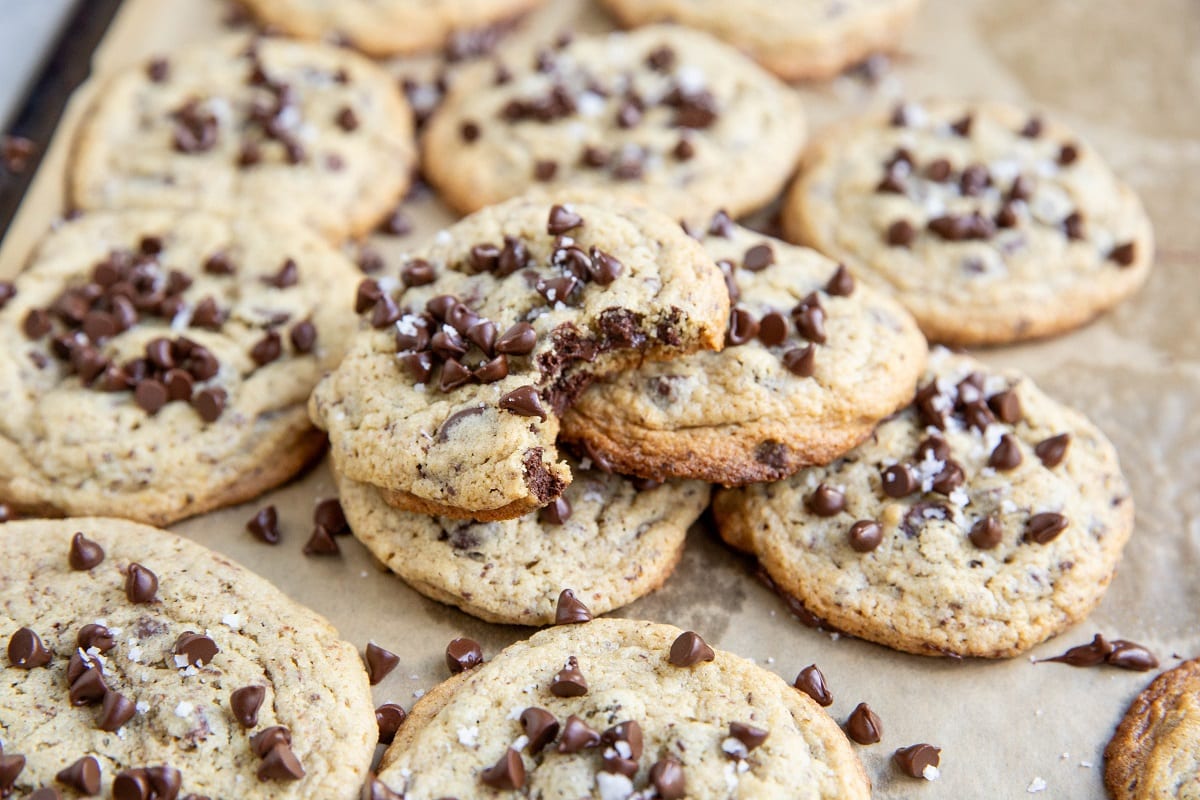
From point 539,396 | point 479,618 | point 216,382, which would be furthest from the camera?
point 216,382

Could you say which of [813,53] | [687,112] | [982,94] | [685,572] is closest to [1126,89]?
[982,94]

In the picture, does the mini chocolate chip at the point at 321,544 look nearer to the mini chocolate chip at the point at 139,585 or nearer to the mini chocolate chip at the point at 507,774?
the mini chocolate chip at the point at 139,585

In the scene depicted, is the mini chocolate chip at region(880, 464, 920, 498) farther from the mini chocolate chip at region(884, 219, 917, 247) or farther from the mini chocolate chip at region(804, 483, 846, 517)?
the mini chocolate chip at region(884, 219, 917, 247)

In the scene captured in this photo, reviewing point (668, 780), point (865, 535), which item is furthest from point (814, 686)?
point (668, 780)

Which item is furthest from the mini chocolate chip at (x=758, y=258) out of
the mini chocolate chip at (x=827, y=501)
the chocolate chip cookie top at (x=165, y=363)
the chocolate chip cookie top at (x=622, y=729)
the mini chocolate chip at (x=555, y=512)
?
the chocolate chip cookie top at (x=165, y=363)

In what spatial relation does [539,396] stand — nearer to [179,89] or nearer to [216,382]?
[216,382]

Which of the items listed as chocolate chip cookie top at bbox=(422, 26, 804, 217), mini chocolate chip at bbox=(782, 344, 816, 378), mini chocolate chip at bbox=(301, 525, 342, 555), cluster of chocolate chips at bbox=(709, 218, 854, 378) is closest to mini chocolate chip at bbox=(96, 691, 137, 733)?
mini chocolate chip at bbox=(301, 525, 342, 555)
